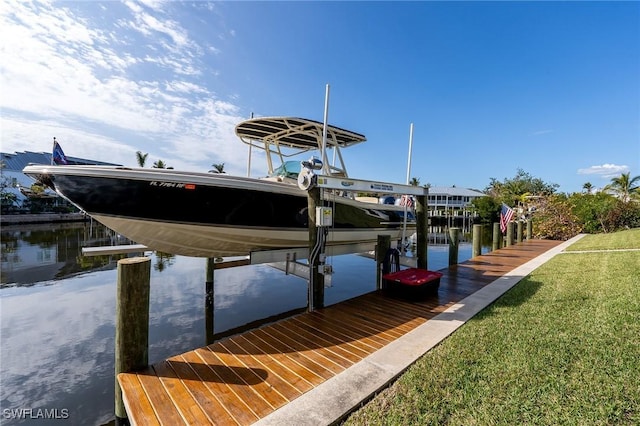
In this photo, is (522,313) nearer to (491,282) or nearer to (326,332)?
(491,282)

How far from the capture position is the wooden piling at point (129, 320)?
293cm

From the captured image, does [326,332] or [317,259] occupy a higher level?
[317,259]

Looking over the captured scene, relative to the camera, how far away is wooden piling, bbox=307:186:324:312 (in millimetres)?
4949

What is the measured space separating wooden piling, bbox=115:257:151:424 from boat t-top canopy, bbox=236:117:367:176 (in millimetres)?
3854

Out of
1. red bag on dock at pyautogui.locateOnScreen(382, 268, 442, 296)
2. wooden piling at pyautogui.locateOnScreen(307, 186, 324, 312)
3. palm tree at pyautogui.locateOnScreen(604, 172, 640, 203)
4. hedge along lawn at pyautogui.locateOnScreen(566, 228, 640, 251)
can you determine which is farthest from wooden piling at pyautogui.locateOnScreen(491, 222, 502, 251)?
palm tree at pyautogui.locateOnScreen(604, 172, 640, 203)

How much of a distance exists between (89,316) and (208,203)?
13.8 ft

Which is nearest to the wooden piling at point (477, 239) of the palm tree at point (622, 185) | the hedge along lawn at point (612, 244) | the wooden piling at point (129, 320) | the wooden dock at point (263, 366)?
the hedge along lawn at point (612, 244)

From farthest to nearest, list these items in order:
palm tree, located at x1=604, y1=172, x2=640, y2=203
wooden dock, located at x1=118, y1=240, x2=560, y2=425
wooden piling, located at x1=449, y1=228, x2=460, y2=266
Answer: palm tree, located at x1=604, y1=172, x2=640, y2=203 < wooden piling, located at x1=449, y1=228, x2=460, y2=266 < wooden dock, located at x1=118, y1=240, x2=560, y2=425

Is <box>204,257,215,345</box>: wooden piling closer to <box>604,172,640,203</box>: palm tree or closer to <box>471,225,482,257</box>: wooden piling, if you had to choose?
<box>471,225,482,257</box>: wooden piling

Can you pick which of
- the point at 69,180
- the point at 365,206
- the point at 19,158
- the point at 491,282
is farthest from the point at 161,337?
the point at 19,158

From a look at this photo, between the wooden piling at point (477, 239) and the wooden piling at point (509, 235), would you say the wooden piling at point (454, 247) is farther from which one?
the wooden piling at point (509, 235)

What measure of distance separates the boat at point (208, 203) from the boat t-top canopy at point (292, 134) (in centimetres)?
2

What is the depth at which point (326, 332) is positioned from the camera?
3988 millimetres

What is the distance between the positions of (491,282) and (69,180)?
8081mm
